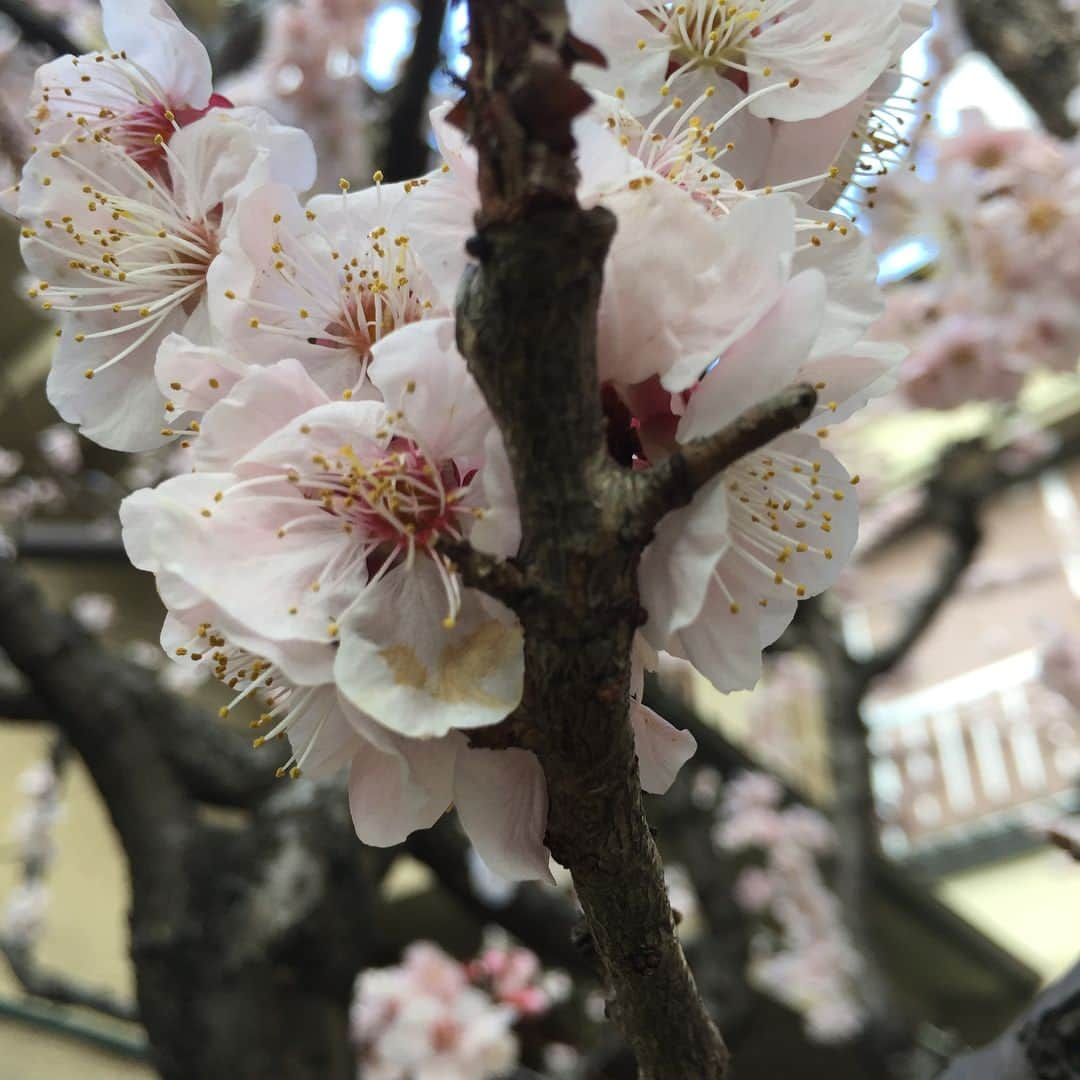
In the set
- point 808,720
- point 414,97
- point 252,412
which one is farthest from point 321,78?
point 808,720

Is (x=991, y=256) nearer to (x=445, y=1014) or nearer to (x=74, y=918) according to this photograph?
(x=445, y=1014)

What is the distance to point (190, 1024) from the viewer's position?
49.9 inches

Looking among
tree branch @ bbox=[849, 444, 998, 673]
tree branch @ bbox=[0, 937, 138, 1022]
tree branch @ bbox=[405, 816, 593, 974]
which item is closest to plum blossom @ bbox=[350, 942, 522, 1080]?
tree branch @ bbox=[0, 937, 138, 1022]

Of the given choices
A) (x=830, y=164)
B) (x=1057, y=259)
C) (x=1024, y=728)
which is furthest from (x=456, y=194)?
(x=1024, y=728)

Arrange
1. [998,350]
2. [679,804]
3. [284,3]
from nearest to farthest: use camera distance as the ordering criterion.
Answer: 1. [998,350]
2. [679,804]
3. [284,3]

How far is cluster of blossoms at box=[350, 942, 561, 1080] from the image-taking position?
7.27 feet

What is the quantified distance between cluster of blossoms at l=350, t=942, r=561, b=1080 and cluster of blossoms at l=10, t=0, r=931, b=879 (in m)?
1.73

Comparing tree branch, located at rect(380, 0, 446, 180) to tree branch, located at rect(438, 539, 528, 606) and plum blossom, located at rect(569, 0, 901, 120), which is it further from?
tree branch, located at rect(438, 539, 528, 606)

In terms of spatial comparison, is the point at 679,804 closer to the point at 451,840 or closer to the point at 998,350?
the point at 451,840

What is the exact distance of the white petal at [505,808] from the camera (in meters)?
0.47

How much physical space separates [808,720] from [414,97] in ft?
13.5

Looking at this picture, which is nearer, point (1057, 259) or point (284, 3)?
point (1057, 259)

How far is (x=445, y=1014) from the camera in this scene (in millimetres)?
2330

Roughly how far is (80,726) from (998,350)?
4.61 feet
